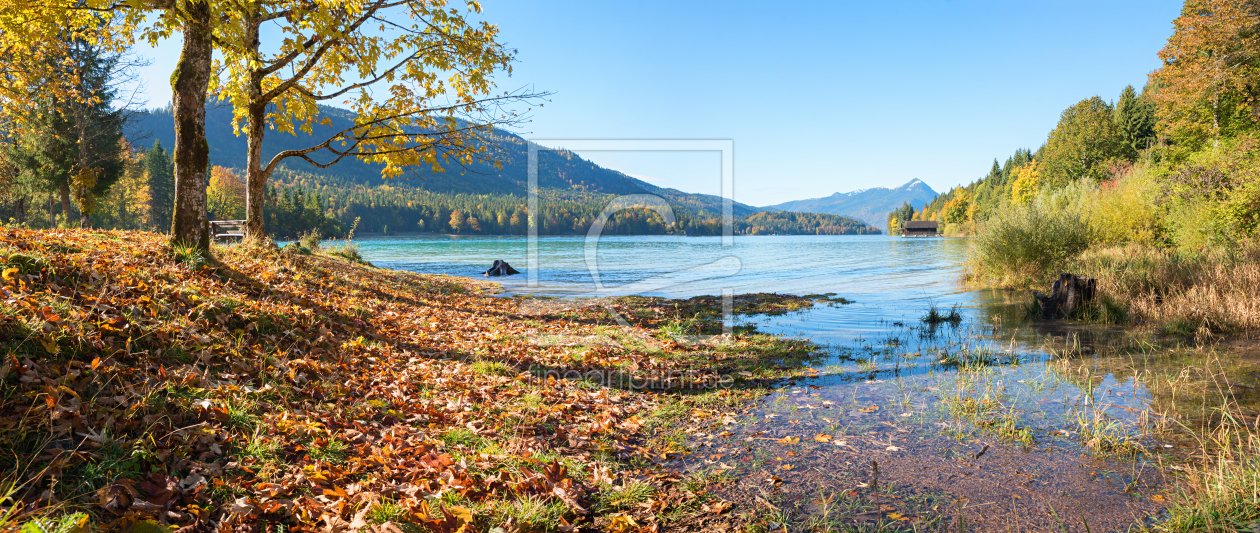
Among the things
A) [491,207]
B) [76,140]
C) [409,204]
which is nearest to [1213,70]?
[76,140]

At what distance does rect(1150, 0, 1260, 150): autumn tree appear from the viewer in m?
21.9

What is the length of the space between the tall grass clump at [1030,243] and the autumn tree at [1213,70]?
10977mm

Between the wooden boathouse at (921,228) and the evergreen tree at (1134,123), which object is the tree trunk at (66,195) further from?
the wooden boathouse at (921,228)

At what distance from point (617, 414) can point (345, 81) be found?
13032 mm

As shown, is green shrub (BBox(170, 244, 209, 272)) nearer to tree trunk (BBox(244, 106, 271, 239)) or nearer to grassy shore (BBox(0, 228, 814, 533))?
grassy shore (BBox(0, 228, 814, 533))

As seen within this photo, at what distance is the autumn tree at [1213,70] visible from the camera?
21922 millimetres

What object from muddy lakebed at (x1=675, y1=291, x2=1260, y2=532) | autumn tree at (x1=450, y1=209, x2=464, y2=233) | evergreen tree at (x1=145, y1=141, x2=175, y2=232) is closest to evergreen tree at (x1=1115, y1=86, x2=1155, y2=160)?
muddy lakebed at (x1=675, y1=291, x2=1260, y2=532)

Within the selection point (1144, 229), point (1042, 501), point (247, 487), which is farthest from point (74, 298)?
point (1144, 229)

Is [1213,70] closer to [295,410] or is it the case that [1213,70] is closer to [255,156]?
[295,410]

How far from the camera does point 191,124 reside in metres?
8.95

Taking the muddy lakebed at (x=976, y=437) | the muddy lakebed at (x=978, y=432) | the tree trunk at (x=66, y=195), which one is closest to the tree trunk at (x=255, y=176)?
the muddy lakebed at (x=978, y=432)

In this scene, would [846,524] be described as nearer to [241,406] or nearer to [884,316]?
[241,406]

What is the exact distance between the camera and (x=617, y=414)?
6.18 metres

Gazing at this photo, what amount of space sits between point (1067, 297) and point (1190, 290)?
7.33 ft
